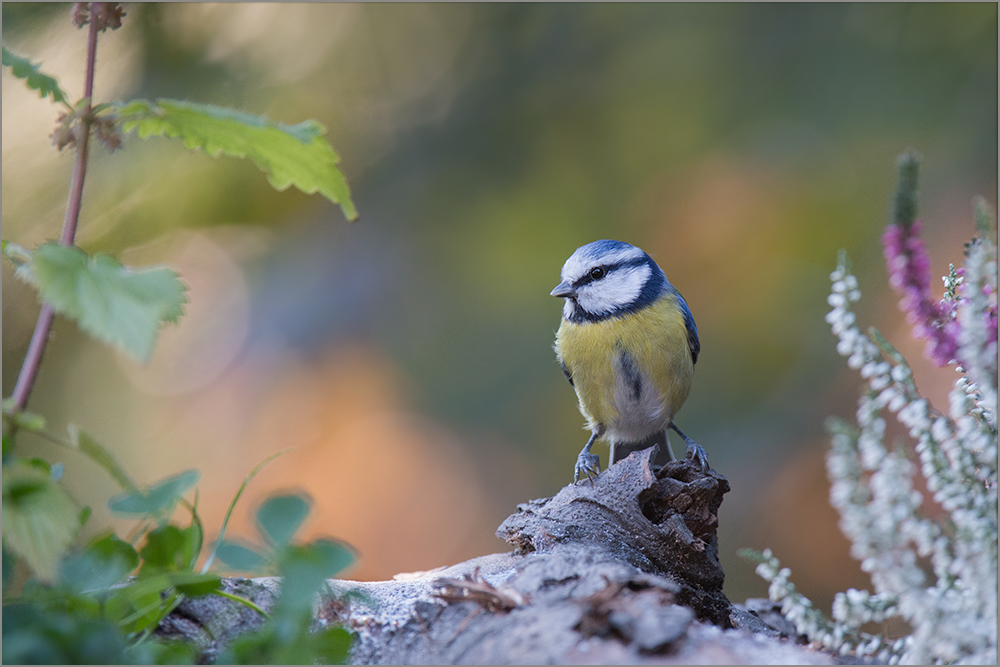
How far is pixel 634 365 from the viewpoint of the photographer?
1867 millimetres

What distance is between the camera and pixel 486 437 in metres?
2.44

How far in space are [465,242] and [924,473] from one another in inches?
72.6

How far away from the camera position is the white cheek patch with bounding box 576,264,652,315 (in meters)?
1.93

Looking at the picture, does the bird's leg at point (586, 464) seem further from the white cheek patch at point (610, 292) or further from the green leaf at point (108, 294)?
the green leaf at point (108, 294)

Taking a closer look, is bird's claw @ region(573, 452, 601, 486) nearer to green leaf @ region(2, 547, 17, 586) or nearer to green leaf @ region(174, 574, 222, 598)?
green leaf @ region(174, 574, 222, 598)

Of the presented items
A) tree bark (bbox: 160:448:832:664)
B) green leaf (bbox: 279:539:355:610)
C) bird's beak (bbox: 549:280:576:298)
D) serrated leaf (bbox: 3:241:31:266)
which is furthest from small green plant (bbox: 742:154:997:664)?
bird's beak (bbox: 549:280:576:298)

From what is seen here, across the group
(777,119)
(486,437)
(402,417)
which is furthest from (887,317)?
(402,417)

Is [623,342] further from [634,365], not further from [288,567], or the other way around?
[288,567]

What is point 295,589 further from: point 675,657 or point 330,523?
point 330,523

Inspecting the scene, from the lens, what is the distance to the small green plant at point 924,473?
0.70 metres

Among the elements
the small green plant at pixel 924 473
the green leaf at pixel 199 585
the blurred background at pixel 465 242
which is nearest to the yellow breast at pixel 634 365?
the blurred background at pixel 465 242

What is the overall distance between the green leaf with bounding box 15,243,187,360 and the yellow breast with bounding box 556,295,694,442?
4.26ft

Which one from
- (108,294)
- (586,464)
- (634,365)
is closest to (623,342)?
(634,365)

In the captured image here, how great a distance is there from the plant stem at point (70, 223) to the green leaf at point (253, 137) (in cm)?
4
